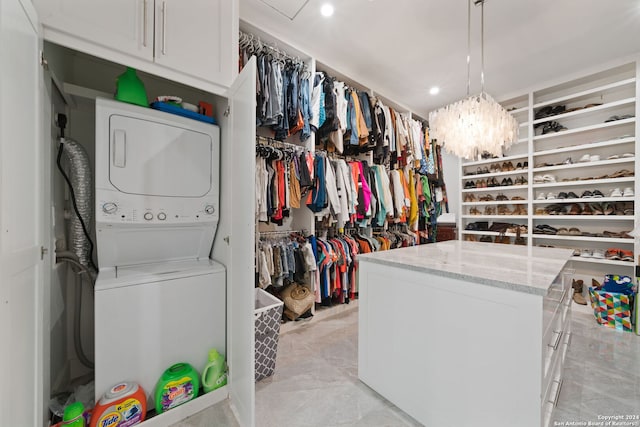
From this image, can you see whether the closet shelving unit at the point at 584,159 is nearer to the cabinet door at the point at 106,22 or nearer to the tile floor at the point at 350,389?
the tile floor at the point at 350,389

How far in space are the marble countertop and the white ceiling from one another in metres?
2.01

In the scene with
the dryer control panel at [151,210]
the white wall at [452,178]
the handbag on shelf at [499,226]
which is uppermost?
the white wall at [452,178]

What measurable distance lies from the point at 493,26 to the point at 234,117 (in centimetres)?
253

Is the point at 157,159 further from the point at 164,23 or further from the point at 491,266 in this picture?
the point at 491,266

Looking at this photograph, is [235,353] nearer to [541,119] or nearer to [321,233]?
[321,233]

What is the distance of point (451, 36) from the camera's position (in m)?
2.43

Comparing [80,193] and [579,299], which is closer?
[80,193]

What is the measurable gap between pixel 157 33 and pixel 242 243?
1177 mm

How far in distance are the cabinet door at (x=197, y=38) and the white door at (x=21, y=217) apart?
1.61 feet

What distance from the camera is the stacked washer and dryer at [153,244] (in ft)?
4.12

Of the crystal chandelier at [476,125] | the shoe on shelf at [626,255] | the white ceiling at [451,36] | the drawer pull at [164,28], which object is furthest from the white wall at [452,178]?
the drawer pull at [164,28]

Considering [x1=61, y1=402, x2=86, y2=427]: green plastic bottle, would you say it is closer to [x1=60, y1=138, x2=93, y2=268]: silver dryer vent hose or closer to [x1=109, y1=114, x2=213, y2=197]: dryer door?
[x1=60, y1=138, x2=93, y2=268]: silver dryer vent hose

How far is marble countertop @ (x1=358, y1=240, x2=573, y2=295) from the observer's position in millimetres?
1044

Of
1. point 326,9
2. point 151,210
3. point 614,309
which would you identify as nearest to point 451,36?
point 326,9
